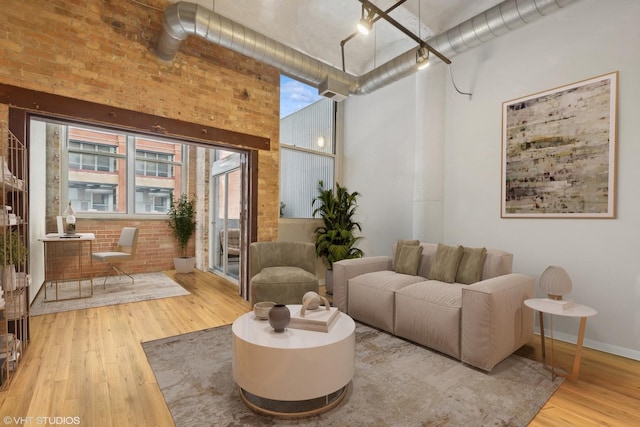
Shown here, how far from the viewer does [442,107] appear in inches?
164

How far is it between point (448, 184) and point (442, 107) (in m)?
1.03

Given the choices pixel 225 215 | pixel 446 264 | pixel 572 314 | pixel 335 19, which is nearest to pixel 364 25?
pixel 335 19

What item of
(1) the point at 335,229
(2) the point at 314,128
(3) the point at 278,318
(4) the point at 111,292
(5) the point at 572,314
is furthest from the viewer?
(2) the point at 314,128

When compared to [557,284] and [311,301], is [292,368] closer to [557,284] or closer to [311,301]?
[311,301]

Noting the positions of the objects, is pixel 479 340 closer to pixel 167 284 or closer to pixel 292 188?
pixel 292 188

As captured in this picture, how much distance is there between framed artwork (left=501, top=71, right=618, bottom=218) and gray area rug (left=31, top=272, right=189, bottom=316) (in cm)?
468

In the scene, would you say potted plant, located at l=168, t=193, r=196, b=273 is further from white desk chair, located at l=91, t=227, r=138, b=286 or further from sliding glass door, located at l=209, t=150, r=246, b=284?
white desk chair, located at l=91, t=227, r=138, b=286

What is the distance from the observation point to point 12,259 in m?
2.34

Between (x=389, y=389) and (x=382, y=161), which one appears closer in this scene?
(x=389, y=389)

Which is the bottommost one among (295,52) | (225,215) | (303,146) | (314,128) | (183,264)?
(183,264)

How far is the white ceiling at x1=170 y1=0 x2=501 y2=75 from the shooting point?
3725 mm

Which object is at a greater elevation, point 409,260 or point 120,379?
point 409,260

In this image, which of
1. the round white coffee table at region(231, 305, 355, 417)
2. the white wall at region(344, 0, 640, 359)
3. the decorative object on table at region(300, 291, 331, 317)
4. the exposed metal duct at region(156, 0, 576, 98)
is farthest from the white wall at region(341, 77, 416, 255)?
the round white coffee table at region(231, 305, 355, 417)

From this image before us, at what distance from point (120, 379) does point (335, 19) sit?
448 cm
